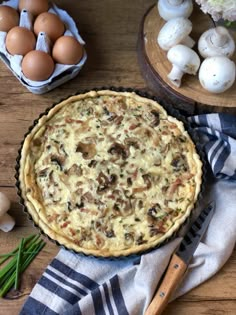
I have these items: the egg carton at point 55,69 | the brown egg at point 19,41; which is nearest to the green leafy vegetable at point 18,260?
the egg carton at point 55,69

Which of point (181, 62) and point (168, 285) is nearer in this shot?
point (168, 285)

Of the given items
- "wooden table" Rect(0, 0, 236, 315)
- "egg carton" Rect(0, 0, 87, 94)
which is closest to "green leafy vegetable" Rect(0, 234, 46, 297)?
"wooden table" Rect(0, 0, 236, 315)

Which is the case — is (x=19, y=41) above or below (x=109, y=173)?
above

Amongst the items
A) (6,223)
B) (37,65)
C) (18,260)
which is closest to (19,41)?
(37,65)

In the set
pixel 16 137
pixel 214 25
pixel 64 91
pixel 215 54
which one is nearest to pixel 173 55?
pixel 215 54

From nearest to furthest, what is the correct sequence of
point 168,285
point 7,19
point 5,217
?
point 168,285
point 5,217
point 7,19

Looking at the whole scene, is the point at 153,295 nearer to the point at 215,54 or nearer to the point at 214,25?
the point at 215,54

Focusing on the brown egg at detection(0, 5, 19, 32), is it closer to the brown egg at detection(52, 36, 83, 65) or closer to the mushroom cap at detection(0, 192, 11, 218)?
the brown egg at detection(52, 36, 83, 65)

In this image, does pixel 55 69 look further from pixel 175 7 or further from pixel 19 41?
pixel 175 7
